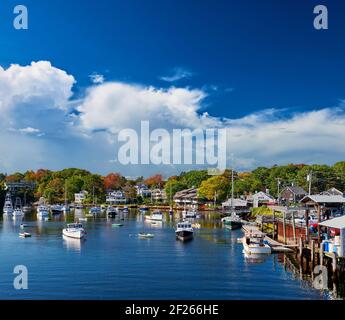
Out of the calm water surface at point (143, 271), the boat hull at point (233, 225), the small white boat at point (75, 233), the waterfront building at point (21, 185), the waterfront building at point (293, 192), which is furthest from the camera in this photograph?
the waterfront building at point (21, 185)

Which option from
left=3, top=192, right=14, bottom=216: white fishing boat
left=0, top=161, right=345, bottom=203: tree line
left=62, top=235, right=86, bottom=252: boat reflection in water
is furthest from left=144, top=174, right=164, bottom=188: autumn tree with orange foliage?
left=62, top=235, right=86, bottom=252: boat reflection in water

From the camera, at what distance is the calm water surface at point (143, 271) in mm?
21781

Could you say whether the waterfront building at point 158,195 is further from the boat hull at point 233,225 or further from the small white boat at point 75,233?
the small white boat at point 75,233

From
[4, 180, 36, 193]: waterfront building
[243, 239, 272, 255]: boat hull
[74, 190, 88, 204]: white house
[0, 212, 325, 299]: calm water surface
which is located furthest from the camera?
[74, 190, 88, 204]: white house

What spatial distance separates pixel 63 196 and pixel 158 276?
10397cm

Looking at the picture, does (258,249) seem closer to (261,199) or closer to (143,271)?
(143,271)

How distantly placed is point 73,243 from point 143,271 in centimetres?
1552

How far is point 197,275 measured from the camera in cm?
2605

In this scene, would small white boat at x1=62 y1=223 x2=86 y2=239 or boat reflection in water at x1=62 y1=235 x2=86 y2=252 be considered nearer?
boat reflection in water at x1=62 y1=235 x2=86 y2=252

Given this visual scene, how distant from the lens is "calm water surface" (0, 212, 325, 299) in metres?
21.8

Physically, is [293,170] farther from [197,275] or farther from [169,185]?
[197,275]

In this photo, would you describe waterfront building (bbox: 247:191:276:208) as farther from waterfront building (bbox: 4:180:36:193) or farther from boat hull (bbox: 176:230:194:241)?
waterfront building (bbox: 4:180:36:193)

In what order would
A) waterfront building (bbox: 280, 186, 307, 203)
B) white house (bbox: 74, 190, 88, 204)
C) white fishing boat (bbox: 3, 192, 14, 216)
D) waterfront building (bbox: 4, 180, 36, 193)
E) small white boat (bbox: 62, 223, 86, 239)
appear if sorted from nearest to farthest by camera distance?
small white boat (bbox: 62, 223, 86, 239) → waterfront building (bbox: 280, 186, 307, 203) → white fishing boat (bbox: 3, 192, 14, 216) → waterfront building (bbox: 4, 180, 36, 193) → white house (bbox: 74, 190, 88, 204)

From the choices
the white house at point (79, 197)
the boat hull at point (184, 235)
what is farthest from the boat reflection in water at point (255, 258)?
the white house at point (79, 197)
